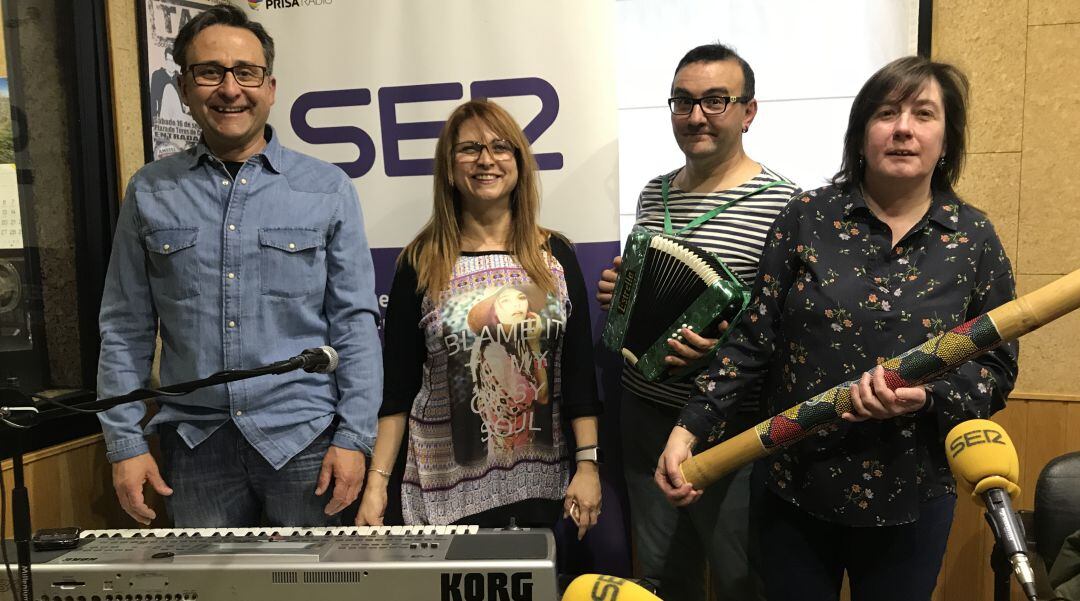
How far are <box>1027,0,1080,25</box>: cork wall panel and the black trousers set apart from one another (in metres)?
1.55

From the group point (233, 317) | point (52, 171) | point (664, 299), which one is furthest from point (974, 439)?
point (52, 171)

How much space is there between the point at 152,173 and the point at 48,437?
0.96 metres

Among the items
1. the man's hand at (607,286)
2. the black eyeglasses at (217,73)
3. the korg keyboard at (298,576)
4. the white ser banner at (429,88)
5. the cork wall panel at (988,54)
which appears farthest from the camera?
the white ser banner at (429,88)

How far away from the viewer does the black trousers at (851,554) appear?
5.06 ft

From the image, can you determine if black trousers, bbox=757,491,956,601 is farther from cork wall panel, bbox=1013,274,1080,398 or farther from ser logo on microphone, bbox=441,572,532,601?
cork wall panel, bbox=1013,274,1080,398

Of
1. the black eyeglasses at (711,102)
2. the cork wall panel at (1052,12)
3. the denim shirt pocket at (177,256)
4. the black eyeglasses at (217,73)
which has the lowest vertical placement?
the denim shirt pocket at (177,256)

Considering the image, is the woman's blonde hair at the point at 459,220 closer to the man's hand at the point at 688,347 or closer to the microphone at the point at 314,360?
the man's hand at the point at 688,347

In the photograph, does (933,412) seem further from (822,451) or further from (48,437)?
(48,437)

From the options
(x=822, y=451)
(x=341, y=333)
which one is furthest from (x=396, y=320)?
(x=822, y=451)

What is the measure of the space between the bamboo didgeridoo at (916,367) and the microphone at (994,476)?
17cm

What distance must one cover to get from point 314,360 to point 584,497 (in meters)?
1.02

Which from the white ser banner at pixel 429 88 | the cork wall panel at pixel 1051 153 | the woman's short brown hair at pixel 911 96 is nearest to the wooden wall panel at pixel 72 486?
the white ser banner at pixel 429 88

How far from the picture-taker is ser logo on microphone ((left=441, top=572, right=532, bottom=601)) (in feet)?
3.91

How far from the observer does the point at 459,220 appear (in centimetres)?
207
